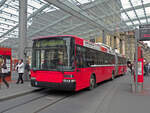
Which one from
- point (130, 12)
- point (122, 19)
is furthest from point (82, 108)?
point (122, 19)

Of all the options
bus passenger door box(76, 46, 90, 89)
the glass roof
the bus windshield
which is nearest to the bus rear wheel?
bus passenger door box(76, 46, 90, 89)

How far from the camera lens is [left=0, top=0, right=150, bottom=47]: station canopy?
16.8 m

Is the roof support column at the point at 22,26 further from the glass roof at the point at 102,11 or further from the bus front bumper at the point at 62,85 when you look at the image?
the bus front bumper at the point at 62,85

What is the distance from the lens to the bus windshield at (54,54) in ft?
24.2

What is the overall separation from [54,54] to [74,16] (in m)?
9.50

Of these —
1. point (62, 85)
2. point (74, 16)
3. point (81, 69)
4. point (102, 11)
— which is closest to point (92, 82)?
point (81, 69)

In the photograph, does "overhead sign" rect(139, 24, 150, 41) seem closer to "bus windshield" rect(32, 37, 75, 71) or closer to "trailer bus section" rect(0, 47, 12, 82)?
"bus windshield" rect(32, 37, 75, 71)

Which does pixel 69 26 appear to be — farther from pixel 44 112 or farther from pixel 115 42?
pixel 44 112

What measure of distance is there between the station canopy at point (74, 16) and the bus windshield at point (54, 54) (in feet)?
18.6

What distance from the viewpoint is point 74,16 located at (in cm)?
1627

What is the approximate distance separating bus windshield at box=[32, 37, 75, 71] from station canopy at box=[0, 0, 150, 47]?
5675 millimetres

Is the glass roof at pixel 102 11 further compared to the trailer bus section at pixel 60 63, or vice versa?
the glass roof at pixel 102 11

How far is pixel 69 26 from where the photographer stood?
87.1 ft

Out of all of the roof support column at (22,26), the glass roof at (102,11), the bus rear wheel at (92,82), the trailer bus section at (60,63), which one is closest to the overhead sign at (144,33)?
the trailer bus section at (60,63)
